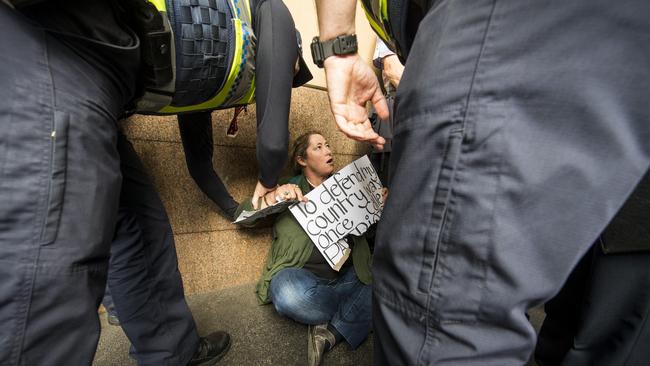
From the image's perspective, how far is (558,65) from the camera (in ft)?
0.68

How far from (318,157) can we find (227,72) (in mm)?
701

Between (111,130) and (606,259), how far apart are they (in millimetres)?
715

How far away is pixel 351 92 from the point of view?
2.00 feet

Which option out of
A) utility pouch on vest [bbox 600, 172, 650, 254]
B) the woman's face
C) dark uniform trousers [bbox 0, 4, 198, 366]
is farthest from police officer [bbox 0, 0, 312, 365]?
the woman's face

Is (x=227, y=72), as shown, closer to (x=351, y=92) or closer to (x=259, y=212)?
(x=351, y=92)

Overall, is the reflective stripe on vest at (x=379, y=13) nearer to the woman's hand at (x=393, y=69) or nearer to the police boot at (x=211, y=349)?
the woman's hand at (x=393, y=69)

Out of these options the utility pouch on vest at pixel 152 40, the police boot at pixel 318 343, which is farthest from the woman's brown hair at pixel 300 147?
the utility pouch on vest at pixel 152 40

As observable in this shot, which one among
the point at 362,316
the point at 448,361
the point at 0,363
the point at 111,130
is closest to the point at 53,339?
the point at 0,363

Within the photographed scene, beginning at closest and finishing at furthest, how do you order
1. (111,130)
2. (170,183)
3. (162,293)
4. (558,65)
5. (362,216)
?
(558,65) → (111,130) → (162,293) → (170,183) → (362,216)

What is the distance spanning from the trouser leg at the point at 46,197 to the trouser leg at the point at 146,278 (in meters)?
0.35

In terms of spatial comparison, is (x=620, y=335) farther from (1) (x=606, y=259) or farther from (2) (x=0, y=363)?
(2) (x=0, y=363)

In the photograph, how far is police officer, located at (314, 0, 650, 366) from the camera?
204 millimetres

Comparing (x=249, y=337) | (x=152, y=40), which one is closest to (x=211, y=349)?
(x=249, y=337)

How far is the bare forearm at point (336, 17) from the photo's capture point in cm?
52
